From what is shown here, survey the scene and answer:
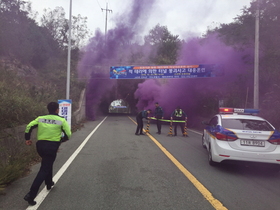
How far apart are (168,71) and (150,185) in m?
16.4

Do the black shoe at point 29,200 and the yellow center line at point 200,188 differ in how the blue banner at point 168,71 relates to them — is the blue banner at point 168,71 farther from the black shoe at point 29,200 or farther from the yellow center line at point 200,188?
the black shoe at point 29,200

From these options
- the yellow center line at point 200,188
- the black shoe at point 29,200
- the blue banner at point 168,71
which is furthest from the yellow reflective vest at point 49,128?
the blue banner at point 168,71

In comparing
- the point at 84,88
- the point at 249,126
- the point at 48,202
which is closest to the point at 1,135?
the point at 48,202

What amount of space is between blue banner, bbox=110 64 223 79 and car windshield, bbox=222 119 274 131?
1234 cm

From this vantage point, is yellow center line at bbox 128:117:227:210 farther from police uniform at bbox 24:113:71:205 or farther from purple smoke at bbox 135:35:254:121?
purple smoke at bbox 135:35:254:121

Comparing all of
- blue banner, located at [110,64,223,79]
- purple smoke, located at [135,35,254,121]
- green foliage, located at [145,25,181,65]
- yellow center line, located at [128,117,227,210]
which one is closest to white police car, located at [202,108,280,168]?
yellow center line, located at [128,117,227,210]

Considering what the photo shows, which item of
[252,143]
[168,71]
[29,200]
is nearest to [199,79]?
[168,71]

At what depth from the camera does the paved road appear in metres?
3.71

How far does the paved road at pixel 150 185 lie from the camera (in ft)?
12.2

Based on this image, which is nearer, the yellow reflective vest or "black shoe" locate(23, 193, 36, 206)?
"black shoe" locate(23, 193, 36, 206)

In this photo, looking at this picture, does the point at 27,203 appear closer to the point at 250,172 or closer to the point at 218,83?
the point at 250,172

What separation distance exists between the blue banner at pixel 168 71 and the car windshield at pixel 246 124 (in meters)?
12.3

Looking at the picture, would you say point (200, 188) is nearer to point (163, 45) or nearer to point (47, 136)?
point (47, 136)

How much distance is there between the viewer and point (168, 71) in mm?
20109
